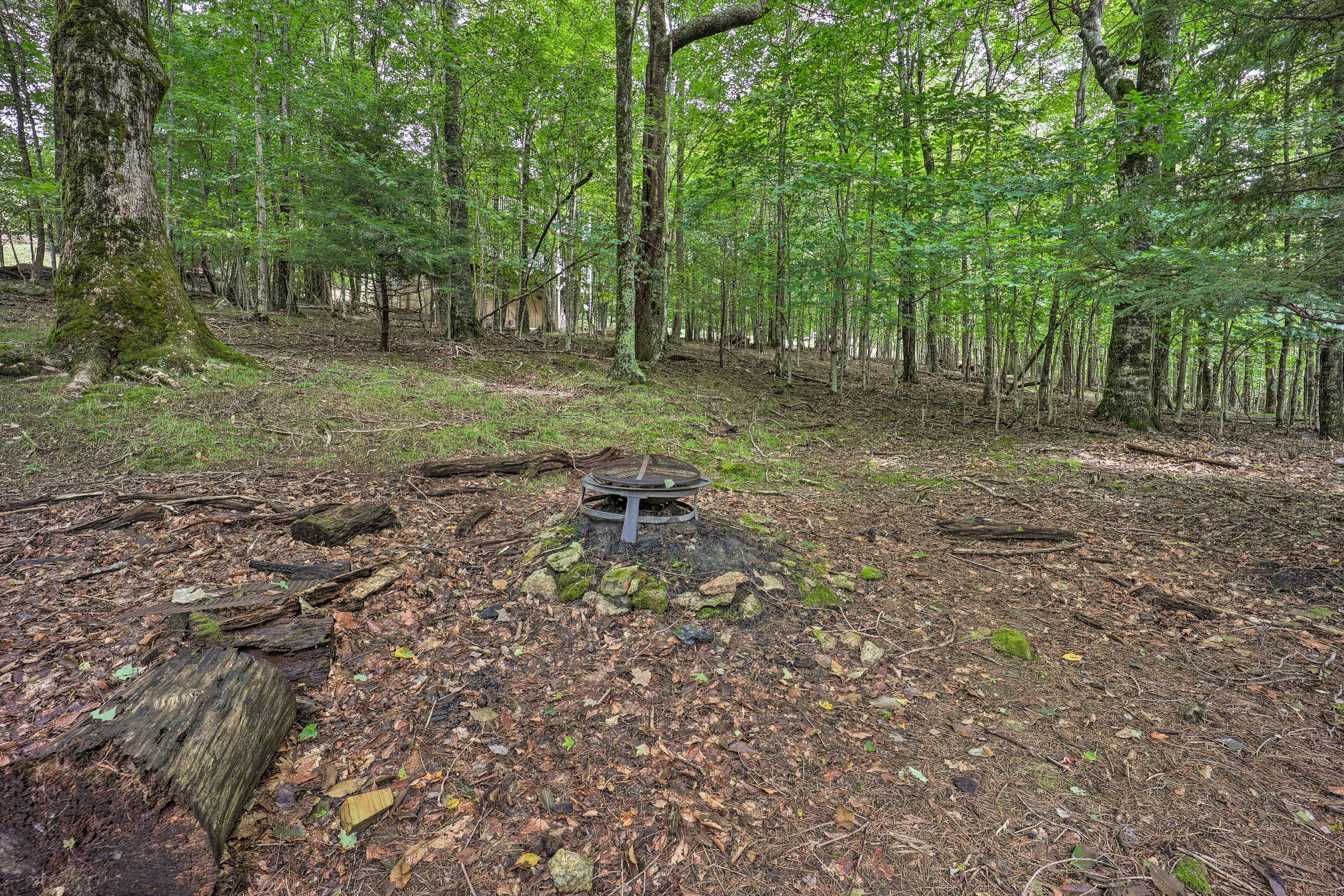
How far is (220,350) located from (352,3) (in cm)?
1082

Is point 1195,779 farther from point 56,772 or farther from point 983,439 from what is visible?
point 983,439

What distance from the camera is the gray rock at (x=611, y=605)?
11.8 ft

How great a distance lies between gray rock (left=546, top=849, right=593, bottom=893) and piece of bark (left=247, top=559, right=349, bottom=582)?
248cm

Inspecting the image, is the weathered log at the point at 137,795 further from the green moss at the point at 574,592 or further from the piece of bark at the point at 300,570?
the green moss at the point at 574,592

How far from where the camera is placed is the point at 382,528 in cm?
438

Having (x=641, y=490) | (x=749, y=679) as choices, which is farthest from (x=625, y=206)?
(x=749, y=679)

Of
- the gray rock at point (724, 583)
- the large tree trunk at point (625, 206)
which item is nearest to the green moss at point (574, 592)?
the gray rock at point (724, 583)

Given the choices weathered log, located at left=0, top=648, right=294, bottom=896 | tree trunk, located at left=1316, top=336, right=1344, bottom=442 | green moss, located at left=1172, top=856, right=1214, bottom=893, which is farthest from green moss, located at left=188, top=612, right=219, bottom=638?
tree trunk, located at left=1316, top=336, right=1344, bottom=442

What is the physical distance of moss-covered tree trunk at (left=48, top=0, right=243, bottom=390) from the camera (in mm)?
6098

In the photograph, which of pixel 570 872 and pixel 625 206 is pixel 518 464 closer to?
pixel 570 872

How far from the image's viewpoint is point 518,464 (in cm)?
615

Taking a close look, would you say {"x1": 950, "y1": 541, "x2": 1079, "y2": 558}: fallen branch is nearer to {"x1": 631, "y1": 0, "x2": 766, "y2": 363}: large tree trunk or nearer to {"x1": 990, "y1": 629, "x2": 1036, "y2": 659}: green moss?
{"x1": 990, "y1": 629, "x2": 1036, "y2": 659}: green moss

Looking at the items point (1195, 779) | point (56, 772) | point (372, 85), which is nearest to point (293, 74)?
point (372, 85)

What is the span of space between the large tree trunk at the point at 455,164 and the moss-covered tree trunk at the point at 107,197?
4847 mm
